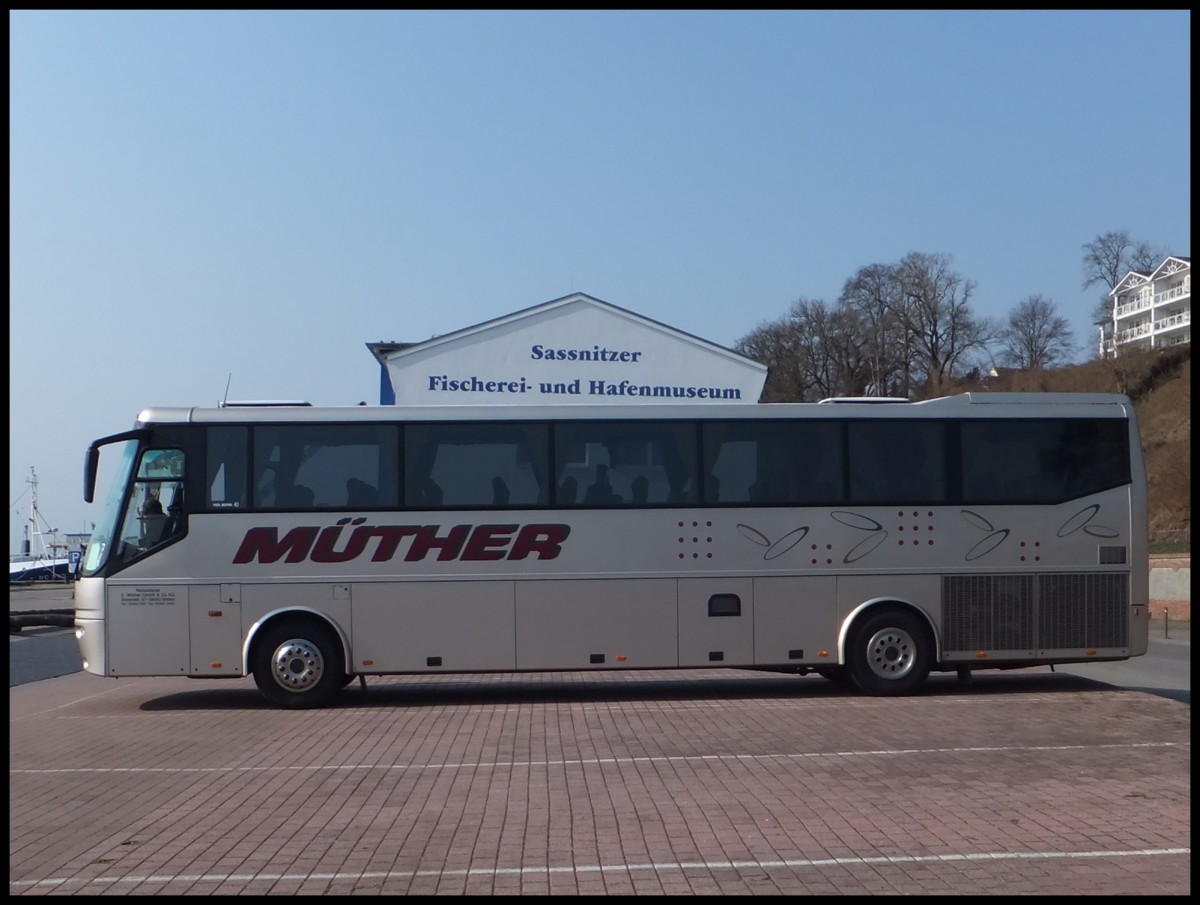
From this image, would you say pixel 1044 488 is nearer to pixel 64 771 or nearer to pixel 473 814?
pixel 473 814

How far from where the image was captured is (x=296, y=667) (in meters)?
14.9

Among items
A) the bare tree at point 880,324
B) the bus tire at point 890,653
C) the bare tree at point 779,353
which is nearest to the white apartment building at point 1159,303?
the bare tree at point 880,324

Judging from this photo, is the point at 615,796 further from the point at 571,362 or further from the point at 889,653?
the point at 571,362

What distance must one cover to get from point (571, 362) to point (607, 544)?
22.6 meters

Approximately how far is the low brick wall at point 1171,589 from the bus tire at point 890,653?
16.8 metres

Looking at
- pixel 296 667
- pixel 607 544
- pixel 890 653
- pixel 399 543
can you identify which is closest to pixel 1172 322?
pixel 890 653

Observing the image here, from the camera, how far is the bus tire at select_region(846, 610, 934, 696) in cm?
1516

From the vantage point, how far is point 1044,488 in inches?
611

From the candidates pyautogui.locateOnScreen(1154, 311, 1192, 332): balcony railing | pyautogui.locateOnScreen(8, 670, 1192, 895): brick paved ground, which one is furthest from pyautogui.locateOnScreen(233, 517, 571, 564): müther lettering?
pyautogui.locateOnScreen(1154, 311, 1192, 332): balcony railing

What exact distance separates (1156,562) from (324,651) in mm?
24752

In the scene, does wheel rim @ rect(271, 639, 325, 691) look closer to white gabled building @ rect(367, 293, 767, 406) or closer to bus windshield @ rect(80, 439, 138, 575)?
bus windshield @ rect(80, 439, 138, 575)

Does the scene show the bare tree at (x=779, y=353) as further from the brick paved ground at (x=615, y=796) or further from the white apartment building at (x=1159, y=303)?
the brick paved ground at (x=615, y=796)

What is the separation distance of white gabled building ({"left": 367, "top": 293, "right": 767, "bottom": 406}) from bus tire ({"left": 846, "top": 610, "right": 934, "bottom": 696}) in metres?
21.8

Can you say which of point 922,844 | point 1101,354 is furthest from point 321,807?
point 1101,354
